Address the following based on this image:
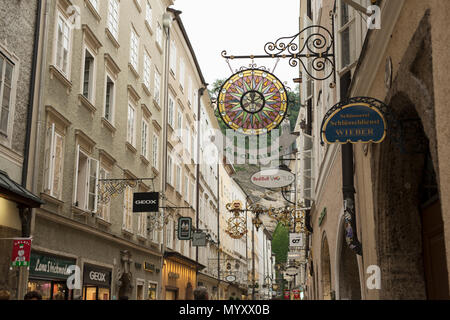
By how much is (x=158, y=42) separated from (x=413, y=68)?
23.1 meters

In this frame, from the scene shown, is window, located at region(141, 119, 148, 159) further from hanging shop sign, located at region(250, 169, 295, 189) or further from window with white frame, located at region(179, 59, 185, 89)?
window with white frame, located at region(179, 59, 185, 89)

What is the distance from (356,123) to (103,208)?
13.2 meters

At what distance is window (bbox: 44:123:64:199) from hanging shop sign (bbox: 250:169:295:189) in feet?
19.8

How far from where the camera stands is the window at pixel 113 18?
1991 cm

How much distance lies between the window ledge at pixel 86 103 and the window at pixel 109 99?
1.95 meters

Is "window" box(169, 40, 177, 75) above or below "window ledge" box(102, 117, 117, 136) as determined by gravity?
above

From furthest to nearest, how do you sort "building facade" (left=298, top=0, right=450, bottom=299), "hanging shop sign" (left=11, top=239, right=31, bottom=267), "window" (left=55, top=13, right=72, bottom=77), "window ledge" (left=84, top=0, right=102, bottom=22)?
"window ledge" (left=84, top=0, right=102, bottom=22)
"window" (left=55, top=13, right=72, bottom=77)
"hanging shop sign" (left=11, top=239, right=31, bottom=267)
"building facade" (left=298, top=0, right=450, bottom=299)

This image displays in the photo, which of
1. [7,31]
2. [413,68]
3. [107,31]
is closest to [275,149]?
[107,31]

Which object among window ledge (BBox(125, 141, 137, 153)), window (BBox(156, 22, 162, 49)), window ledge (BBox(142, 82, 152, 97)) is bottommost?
window ledge (BBox(125, 141, 137, 153))

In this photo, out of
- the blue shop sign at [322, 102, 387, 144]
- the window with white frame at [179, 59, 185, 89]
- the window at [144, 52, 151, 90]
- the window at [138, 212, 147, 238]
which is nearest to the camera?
the blue shop sign at [322, 102, 387, 144]

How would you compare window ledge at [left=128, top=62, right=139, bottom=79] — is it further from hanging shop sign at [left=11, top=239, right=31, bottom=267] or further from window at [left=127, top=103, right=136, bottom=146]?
hanging shop sign at [left=11, top=239, right=31, bottom=267]

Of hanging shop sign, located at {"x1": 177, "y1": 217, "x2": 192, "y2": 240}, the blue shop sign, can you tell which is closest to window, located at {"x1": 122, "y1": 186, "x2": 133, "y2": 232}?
hanging shop sign, located at {"x1": 177, "y1": 217, "x2": 192, "y2": 240}

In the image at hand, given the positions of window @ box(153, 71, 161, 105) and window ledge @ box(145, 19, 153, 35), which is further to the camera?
window @ box(153, 71, 161, 105)

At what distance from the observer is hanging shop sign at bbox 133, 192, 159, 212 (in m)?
18.6
